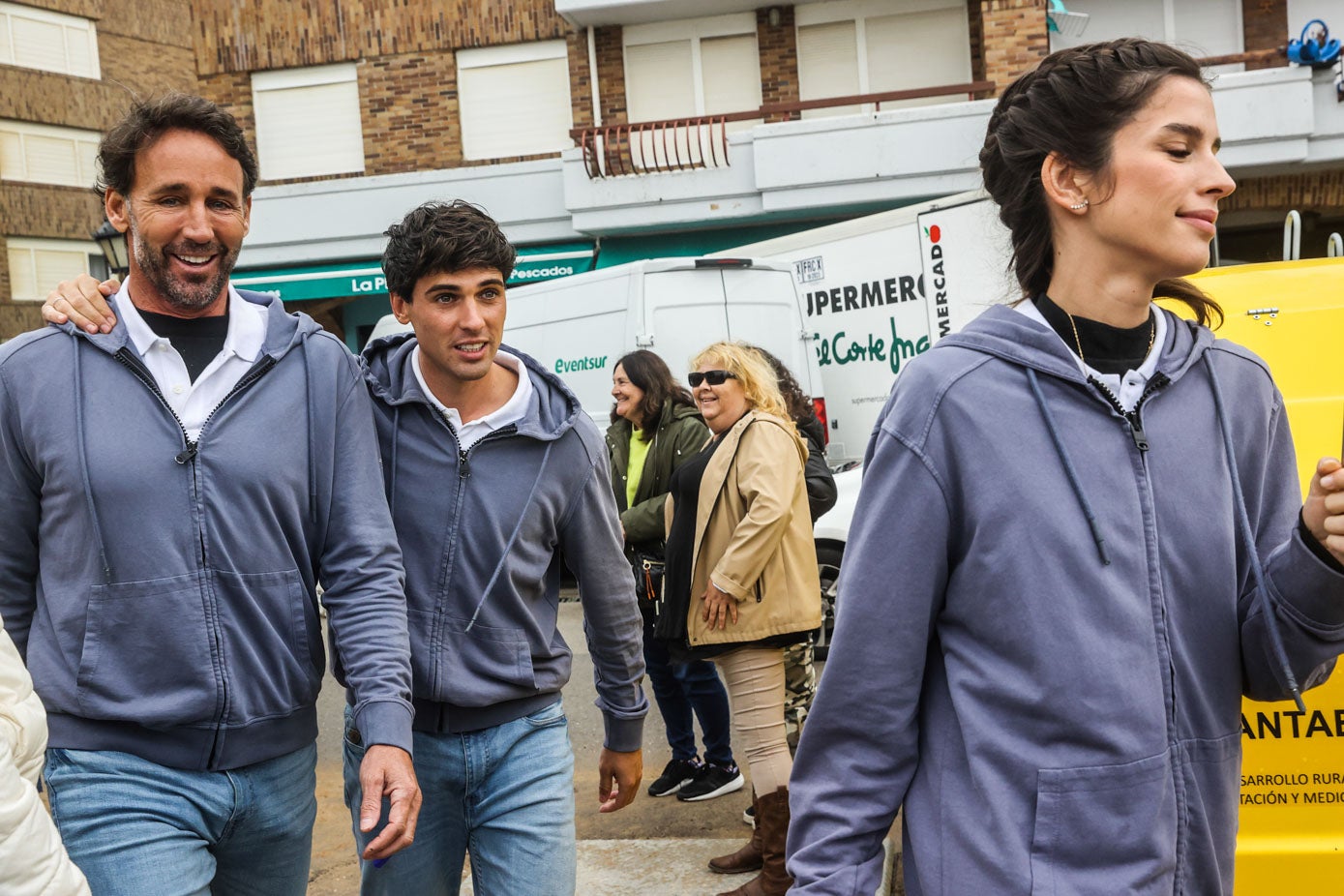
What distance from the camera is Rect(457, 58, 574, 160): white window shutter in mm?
20406

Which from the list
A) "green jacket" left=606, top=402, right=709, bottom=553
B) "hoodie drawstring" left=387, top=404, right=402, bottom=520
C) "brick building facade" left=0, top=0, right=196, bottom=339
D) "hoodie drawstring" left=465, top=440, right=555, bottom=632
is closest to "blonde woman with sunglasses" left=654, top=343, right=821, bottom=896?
"green jacket" left=606, top=402, right=709, bottom=553

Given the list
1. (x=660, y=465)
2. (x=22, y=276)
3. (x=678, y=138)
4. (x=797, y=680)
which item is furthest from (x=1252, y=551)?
(x=22, y=276)

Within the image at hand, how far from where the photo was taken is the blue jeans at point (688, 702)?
593cm

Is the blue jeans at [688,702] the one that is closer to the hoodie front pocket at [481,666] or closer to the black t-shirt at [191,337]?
the hoodie front pocket at [481,666]

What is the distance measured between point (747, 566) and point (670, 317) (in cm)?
580

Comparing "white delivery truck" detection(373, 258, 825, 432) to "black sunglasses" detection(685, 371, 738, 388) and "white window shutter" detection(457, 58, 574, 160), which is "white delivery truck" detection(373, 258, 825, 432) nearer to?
"black sunglasses" detection(685, 371, 738, 388)

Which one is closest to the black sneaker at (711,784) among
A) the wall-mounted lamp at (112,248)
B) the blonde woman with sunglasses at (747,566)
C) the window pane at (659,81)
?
the blonde woman with sunglasses at (747,566)

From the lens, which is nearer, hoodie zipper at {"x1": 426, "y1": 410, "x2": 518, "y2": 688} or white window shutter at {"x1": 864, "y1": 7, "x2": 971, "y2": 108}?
hoodie zipper at {"x1": 426, "y1": 410, "x2": 518, "y2": 688}

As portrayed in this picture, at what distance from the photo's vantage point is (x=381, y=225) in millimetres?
19781

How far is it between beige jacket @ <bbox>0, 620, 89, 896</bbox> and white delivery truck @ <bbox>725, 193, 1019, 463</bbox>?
27.9 feet

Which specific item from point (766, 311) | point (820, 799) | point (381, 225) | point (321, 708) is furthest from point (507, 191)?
point (820, 799)

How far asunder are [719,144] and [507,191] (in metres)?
3.22

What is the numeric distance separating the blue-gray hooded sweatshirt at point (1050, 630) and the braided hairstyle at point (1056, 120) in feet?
0.60

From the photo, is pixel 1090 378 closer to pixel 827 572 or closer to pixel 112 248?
pixel 827 572
